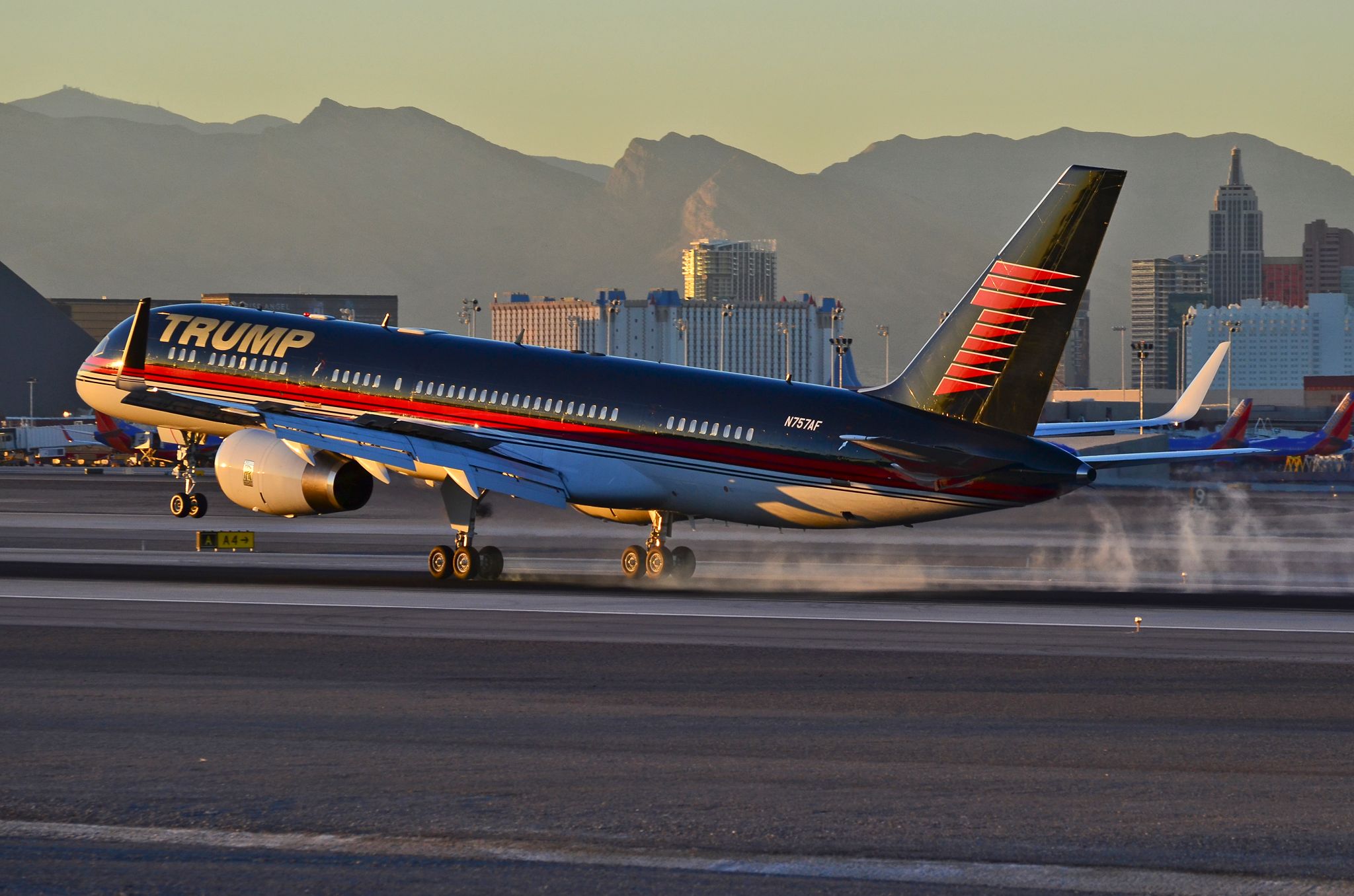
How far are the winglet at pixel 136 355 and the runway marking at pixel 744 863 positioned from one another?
106 feet

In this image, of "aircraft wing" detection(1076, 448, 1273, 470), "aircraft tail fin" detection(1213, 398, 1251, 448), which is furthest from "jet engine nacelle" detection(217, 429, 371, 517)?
"aircraft tail fin" detection(1213, 398, 1251, 448)

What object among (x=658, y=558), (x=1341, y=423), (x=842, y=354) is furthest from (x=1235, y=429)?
(x=658, y=558)

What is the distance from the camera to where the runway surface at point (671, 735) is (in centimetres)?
1377

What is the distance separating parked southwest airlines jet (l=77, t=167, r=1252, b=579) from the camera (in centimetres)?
3650

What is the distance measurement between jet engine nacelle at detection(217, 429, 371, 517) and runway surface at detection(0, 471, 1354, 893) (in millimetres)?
1938

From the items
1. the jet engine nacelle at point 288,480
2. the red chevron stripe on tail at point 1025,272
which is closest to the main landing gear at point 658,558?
the jet engine nacelle at point 288,480

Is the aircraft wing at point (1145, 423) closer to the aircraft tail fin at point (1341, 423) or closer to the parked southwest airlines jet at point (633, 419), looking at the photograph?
the parked southwest airlines jet at point (633, 419)

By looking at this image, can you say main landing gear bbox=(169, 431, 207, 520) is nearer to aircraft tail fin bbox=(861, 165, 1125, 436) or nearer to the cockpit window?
the cockpit window

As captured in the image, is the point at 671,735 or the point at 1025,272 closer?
the point at 671,735

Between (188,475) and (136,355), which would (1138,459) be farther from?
(188,475)

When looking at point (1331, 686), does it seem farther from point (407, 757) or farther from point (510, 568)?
point (510, 568)

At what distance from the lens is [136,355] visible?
46.0 m

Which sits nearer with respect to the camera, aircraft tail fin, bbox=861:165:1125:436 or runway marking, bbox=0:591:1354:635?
runway marking, bbox=0:591:1354:635

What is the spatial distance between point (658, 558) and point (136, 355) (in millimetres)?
16095
